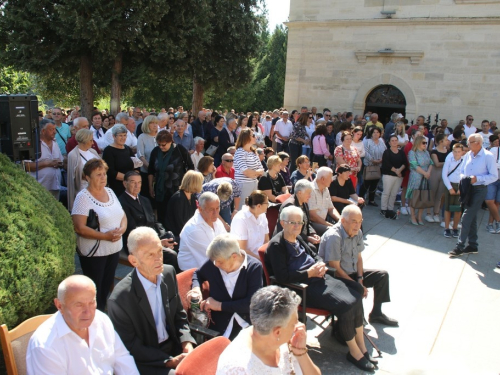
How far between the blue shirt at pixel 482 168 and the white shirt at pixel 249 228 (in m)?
4.29

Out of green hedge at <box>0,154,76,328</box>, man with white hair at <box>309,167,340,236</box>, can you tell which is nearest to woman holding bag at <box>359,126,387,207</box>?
man with white hair at <box>309,167,340,236</box>

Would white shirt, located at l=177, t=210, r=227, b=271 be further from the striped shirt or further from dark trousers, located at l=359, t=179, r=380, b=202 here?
dark trousers, located at l=359, t=179, r=380, b=202

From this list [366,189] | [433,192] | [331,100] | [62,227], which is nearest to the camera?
[62,227]

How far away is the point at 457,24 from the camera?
51.0 feet

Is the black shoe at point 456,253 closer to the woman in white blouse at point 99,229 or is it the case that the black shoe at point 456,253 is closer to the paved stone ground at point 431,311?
the paved stone ground at point 431,311

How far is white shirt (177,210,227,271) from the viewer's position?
482 cm

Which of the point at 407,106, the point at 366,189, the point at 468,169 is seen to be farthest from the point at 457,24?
the point at 468,169

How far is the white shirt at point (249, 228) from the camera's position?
5285 millimetres

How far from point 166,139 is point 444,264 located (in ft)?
16.2

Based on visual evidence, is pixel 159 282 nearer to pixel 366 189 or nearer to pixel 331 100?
pixel 366 189

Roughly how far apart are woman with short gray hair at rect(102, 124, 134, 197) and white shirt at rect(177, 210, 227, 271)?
6.69ft

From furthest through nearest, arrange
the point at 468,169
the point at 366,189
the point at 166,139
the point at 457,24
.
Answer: the point at 457,24, the point at 366,189, the point at 468,169, the point at 166,139

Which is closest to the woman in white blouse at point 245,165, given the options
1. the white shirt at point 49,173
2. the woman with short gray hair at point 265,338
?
the white shirt at point 49,173

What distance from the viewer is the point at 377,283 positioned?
16.9 ft
